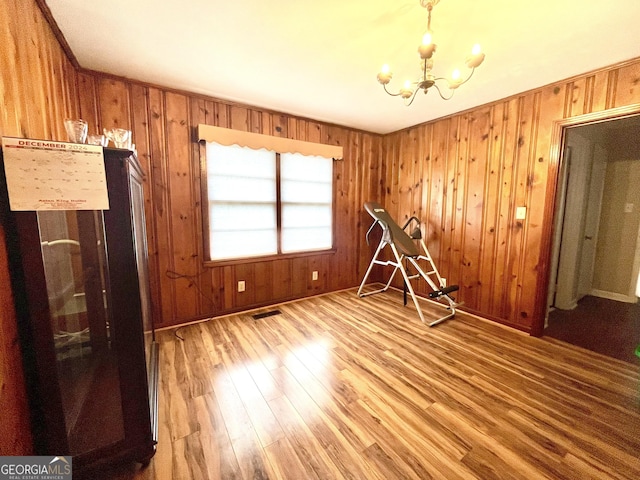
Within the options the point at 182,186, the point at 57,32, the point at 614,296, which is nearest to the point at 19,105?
the point at 57,32

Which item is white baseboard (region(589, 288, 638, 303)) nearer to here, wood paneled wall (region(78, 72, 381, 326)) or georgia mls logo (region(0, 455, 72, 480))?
wood paneled wall (region(78, 72, 381, 326))

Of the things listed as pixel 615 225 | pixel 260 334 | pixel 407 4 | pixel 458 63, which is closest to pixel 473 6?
pixel 407 4

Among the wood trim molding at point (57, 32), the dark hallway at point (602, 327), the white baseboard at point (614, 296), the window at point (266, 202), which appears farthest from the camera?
the white baseboard at point (614, 296)

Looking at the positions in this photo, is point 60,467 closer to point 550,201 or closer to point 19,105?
point 19,105

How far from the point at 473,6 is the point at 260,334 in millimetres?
2934

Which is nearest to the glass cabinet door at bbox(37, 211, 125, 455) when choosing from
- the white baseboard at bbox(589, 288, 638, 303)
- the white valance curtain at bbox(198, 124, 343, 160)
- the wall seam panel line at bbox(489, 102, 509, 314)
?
the white valance curtain at bbox(198, 124, 343, 160)

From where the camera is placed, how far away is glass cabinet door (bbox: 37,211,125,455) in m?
1.14

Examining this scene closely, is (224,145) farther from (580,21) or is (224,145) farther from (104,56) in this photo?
(580,21)

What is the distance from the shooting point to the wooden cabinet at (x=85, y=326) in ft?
3.30

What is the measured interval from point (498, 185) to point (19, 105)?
371cm

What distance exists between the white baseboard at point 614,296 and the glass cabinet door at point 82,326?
228 inches

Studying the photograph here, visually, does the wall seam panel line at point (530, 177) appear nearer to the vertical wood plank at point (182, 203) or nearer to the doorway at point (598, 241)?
the doorway at point (598, 241)

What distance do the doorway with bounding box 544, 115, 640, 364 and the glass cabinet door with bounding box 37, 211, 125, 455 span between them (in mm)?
3568

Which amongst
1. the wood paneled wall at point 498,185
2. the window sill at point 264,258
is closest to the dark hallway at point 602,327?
the wood paneled wall at point 498,185
